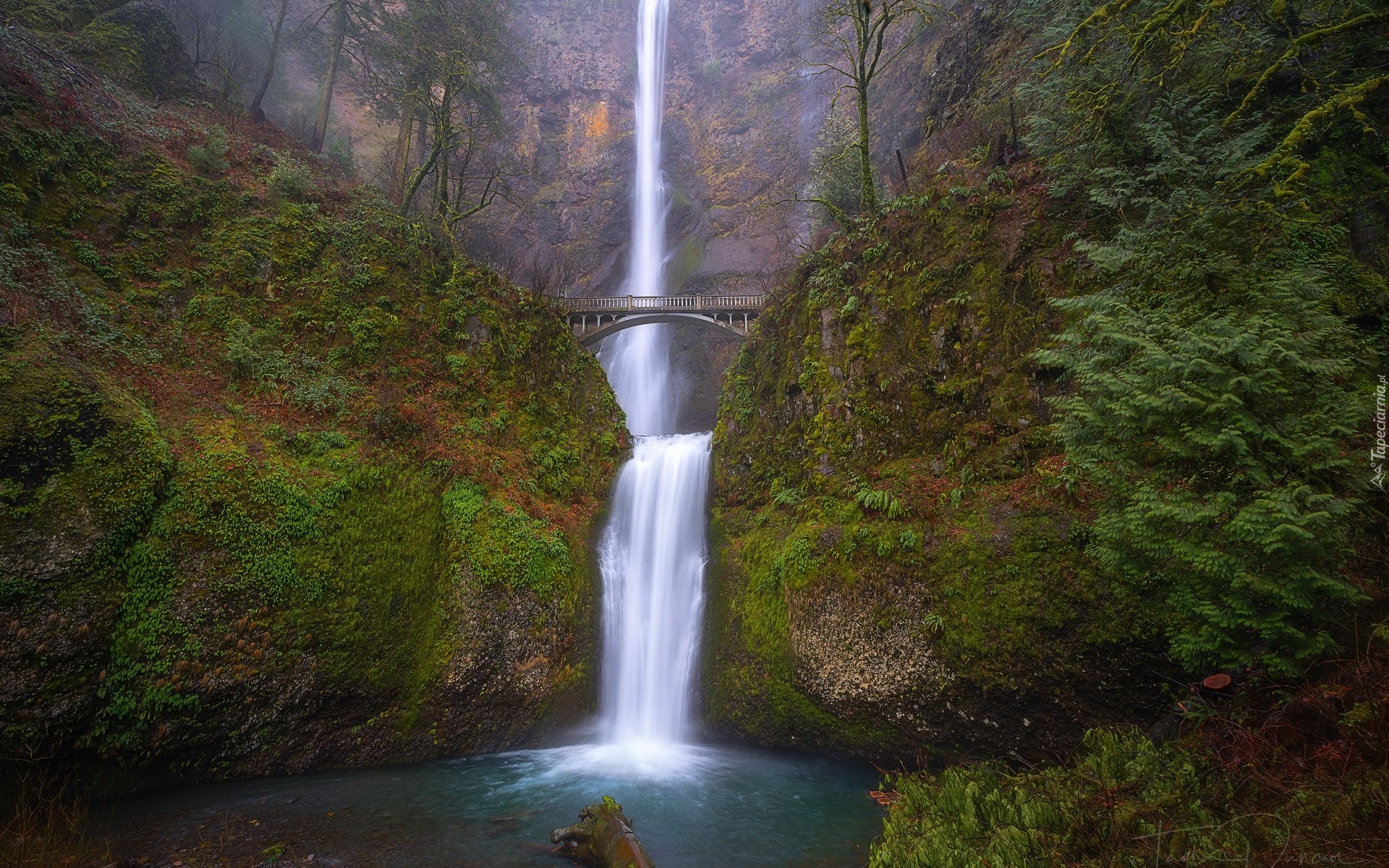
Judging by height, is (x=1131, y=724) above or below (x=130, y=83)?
below

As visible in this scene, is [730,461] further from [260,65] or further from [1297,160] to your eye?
[260,65]

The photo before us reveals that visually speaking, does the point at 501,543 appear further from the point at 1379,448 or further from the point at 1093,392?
the point at 1379,448

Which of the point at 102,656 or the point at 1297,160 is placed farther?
the point at 102,656

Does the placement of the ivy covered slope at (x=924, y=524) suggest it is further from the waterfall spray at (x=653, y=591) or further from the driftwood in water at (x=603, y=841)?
the driftwood in water at (x=603, y=841)

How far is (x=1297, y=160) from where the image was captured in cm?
547

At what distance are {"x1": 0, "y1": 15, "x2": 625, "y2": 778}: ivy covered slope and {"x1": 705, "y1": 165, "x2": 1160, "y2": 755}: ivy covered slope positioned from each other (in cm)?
381

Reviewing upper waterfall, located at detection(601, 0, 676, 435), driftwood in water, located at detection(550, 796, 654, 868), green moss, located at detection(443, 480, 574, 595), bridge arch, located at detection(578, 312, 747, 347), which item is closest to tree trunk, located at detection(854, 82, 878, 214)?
green moss, located at detection(443, 480, 574, 595)

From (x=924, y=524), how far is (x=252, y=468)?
10.3m

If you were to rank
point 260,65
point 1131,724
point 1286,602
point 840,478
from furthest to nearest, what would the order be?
point 260,65, point 840,478, point 1131,724, point 1286,602

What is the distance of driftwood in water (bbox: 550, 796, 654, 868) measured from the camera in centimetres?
553

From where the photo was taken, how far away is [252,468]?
8594 mm

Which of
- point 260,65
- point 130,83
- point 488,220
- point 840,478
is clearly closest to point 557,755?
point 840,478

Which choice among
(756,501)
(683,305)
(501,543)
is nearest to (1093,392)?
(756,501)

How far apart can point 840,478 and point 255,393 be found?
409 inches
